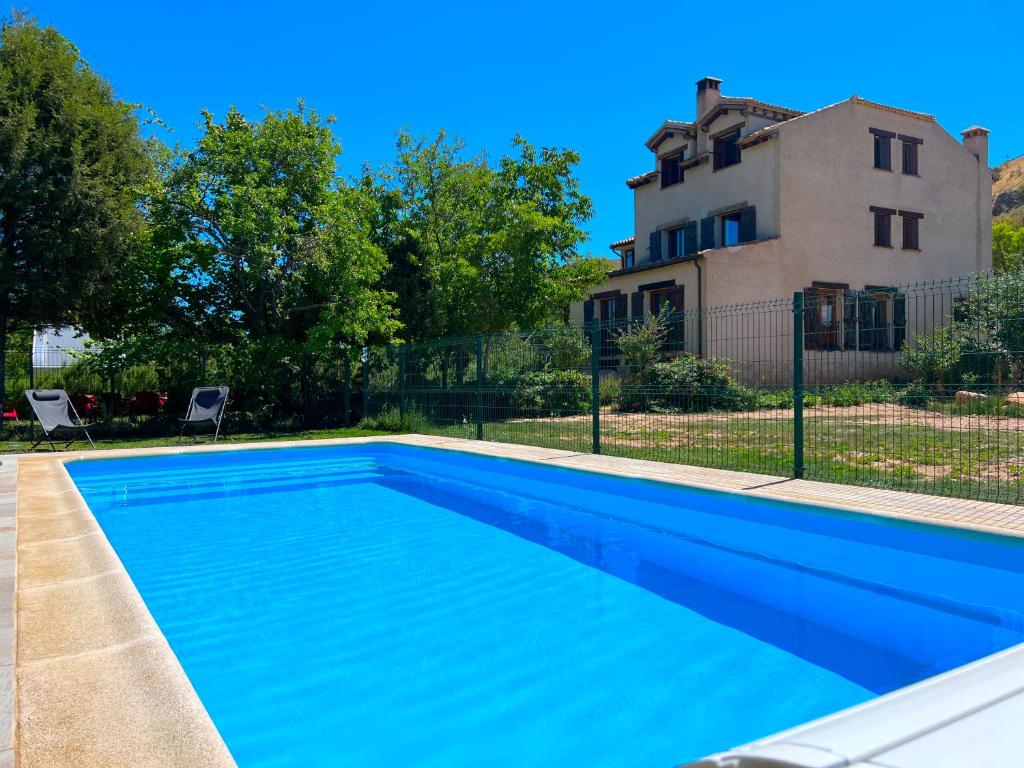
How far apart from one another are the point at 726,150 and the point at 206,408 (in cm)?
1693

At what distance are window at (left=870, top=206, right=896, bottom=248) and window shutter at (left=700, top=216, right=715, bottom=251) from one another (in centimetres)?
497

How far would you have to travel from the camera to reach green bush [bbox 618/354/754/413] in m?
10.2

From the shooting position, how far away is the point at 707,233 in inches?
852

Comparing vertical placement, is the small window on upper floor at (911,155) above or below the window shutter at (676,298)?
above

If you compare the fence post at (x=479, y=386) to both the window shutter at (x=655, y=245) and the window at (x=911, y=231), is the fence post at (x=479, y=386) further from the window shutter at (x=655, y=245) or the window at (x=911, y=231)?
the window at (x=911, y=231)

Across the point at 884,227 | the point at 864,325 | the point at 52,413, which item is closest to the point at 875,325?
the point at 864,325

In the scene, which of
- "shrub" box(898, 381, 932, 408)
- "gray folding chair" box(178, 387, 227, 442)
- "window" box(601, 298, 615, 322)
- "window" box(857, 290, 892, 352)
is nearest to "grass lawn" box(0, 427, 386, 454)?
"gray folding chair" box(178, 387, 227, 442)

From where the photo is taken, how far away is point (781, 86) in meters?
22.7

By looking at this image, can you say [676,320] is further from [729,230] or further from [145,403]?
[145,403]

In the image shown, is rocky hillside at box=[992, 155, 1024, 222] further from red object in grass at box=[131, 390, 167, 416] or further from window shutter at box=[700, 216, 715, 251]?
red object in grass at box=[131, 390, 167, 416]

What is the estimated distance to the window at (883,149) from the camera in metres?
21.2

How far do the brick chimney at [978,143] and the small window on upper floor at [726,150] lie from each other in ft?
29.2

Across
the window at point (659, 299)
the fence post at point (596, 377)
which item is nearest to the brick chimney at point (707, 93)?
the window at point (659, 299)

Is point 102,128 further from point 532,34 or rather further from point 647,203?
point 647,203
